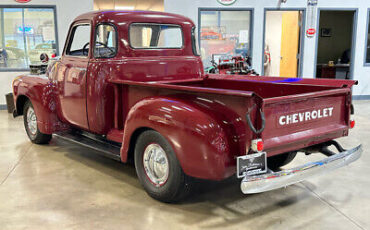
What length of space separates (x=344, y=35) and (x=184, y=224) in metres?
14.5

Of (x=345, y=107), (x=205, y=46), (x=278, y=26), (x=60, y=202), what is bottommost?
(x=60, y=202)

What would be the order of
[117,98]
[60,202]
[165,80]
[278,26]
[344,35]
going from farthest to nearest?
[344,35] → [278,26] → [165,80] → [117,98] → [60,202]

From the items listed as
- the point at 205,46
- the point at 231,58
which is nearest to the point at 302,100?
the point at 231,58

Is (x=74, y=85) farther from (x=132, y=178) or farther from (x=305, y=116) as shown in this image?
(x=305, y=116)

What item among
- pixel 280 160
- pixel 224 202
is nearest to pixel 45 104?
pixel 224 202

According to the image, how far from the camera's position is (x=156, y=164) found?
328 centimetres

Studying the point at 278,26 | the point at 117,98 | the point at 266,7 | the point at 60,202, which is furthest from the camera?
the point at 278,26

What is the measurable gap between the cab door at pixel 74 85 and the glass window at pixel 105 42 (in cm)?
11

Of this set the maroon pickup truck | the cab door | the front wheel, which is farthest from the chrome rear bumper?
the cab door

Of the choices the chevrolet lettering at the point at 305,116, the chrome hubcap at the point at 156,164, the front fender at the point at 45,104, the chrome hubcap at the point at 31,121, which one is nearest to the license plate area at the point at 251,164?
the chevrolet lettering at the point at 305,116

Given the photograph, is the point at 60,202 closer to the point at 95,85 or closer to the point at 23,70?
the point at 95,85

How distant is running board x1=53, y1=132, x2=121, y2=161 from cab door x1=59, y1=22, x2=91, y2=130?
160 millimetres

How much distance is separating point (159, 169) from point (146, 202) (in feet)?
1.13

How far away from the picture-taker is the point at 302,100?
10.0 feet
